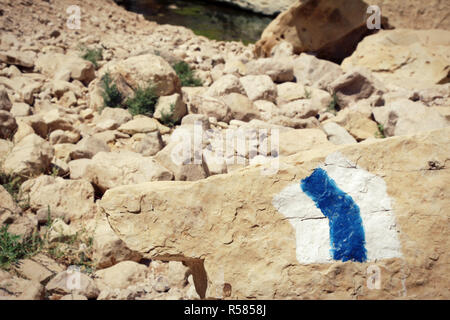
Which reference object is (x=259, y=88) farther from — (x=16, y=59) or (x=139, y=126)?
(x=16, y=59)

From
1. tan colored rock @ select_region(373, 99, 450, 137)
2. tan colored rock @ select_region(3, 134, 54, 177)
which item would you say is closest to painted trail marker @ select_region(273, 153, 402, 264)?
tan colored rock @ select_region(3, 134, 54, 177)

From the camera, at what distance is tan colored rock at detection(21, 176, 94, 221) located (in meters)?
3.00

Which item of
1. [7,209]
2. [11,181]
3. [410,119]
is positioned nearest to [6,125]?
[11,181]

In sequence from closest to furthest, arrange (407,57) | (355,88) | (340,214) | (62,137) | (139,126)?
1. (340,214)
2. (62,137)
3. (139,126)
4. (355,88)
5. (407,57)

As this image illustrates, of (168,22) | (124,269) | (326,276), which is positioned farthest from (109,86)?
(168,22)

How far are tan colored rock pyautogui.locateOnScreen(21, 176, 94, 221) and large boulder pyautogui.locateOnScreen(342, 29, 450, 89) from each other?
5.14 m

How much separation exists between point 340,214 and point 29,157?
8.97 feet

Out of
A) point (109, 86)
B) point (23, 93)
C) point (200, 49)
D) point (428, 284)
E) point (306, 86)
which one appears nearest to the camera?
point (428, 284)

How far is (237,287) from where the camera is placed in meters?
1.76

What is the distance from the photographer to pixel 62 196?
9.96ft

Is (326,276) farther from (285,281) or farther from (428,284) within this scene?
(428,284)

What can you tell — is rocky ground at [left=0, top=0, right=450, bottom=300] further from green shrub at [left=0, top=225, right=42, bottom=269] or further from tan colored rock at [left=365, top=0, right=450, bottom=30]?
tan colored rock at [left=365, top=0, right=450, bottom=30]

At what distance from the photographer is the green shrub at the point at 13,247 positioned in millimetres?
2365

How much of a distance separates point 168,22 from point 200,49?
370 cm
